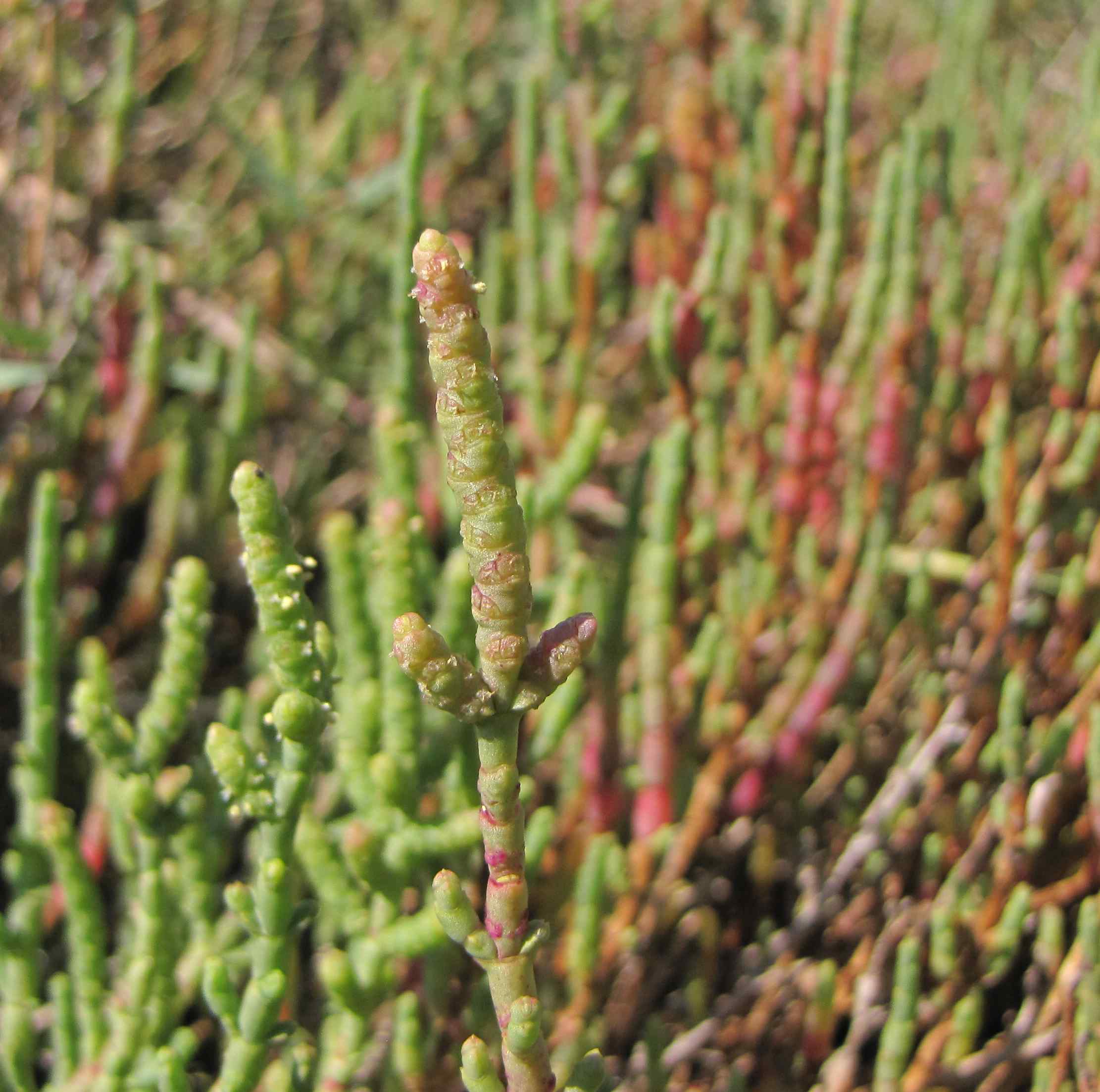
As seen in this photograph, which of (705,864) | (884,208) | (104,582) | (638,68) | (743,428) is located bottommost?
(705,864)

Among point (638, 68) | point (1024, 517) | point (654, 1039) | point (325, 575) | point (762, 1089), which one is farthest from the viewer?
point (638, 68)

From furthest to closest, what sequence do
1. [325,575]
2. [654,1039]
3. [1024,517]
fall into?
1. [325,575]
2. [1024,517]
3. [654,1039]

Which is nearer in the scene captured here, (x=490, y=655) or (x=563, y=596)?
(x=490, y=655)

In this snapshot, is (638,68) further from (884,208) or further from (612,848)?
(612,848)

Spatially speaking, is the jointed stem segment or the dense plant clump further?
the dense plant clump

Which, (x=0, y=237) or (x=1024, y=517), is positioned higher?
(x=0, y=237)

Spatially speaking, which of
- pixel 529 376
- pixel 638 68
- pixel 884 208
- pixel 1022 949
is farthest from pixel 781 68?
pixel 1022 949

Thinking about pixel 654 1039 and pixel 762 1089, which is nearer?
pixel 654 1039

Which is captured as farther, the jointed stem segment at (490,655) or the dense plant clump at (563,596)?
the dense plant clump at (563,596)
